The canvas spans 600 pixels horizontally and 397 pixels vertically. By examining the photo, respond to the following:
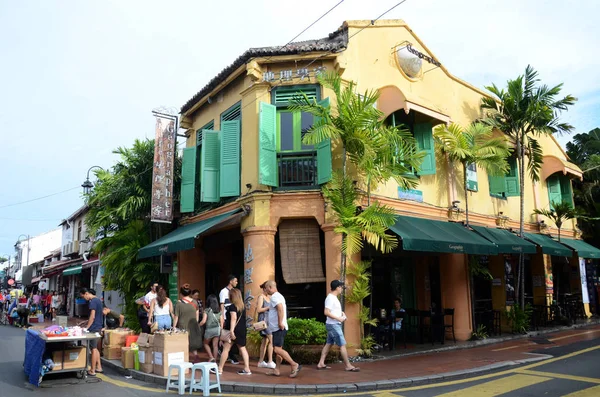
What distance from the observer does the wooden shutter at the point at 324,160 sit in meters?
10.8

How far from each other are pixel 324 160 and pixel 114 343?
6444 millimetres

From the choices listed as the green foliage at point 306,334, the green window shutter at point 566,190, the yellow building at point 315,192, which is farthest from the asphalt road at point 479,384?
the green window shutter at point 566,190

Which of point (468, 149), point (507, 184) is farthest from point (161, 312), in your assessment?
point (507, 184)

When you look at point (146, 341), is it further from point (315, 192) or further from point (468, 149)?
point (468, 149)

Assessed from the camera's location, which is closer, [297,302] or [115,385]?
[115,385]

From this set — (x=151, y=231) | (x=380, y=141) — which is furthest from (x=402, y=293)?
(x=151, y=231)

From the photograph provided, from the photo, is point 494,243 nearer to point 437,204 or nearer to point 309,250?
point 437,204

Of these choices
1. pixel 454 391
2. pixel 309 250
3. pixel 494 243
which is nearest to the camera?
pixel 454 391

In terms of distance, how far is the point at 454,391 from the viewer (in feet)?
23.6

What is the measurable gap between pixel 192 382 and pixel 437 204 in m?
9.00

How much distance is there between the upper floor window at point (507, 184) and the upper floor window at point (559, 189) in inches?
138

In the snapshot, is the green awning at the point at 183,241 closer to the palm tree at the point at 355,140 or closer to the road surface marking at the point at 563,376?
the palm tree at the point at 355,140

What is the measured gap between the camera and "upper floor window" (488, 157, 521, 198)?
1576 centimetres

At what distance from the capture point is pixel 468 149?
13641 mm
